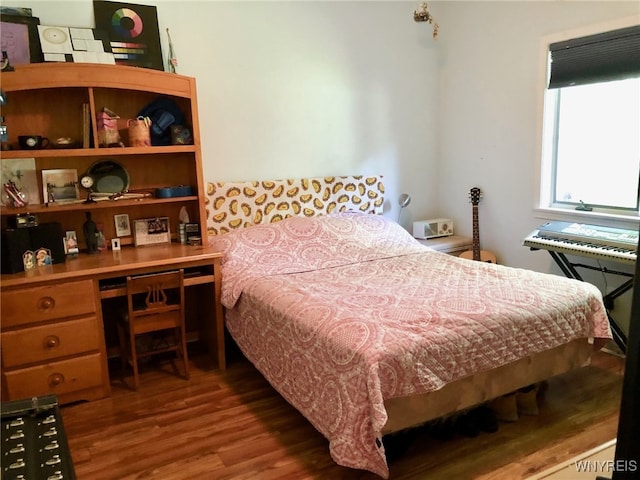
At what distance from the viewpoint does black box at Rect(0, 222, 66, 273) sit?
2.72m

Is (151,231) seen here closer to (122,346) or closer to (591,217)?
(122,346)

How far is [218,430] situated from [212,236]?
140 cm

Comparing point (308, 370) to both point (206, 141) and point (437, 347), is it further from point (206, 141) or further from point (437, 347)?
point (206, 141)

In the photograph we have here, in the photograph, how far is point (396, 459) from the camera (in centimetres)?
227

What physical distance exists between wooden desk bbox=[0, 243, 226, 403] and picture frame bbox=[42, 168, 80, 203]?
404mm

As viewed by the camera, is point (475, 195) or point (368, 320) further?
point (475, 195)

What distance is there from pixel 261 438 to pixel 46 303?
4.35 feet

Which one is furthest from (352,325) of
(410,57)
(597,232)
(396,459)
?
(410,57)

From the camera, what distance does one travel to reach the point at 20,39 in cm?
288

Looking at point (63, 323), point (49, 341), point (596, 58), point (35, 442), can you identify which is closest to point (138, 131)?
point (63, 323)

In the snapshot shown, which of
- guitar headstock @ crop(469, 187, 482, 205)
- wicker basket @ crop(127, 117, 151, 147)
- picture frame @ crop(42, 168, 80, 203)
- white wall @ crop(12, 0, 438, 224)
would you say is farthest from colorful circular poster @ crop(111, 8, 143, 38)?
guitar headstock @ crop(469, 187, 482, 205)

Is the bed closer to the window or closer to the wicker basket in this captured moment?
the wicker basket

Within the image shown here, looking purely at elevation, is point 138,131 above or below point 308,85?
below

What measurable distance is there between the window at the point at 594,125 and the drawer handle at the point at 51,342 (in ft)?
11.0
